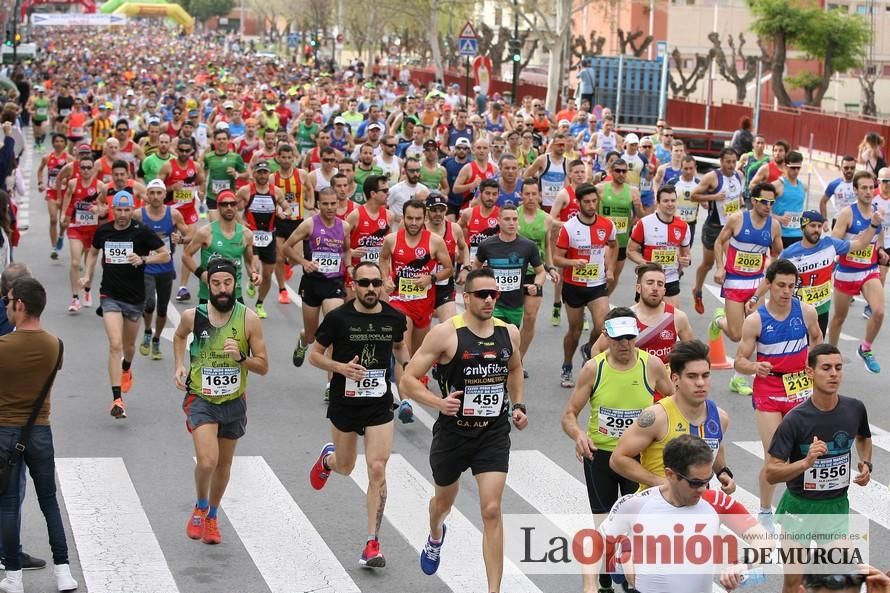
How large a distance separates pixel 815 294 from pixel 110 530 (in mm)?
6791

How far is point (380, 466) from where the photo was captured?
9.30 metres

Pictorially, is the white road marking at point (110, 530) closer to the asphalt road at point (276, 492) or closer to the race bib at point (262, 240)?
the asphalt road at point (276, 492)

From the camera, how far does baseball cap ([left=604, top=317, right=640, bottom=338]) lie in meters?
8.45

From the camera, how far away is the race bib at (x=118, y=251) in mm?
13109

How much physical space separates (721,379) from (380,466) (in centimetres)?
606

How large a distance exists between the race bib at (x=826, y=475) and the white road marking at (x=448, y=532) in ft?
5.94

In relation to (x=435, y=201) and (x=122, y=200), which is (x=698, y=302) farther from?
(x=122, y=200)

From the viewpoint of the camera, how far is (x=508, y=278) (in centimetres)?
1328

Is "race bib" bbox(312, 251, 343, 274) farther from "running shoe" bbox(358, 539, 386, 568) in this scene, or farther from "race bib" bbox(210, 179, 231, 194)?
"race bib" bbox(210, 179, 231, 194)

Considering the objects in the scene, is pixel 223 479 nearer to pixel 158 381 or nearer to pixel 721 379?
pixel 158 381

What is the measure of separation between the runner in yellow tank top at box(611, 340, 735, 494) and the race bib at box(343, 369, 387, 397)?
212cm

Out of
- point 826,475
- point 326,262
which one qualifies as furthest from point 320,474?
point 326,262

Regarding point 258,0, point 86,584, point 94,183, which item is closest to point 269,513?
point 86,584

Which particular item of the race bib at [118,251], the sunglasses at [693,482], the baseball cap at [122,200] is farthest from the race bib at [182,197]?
the sunglasses at [693,482]
